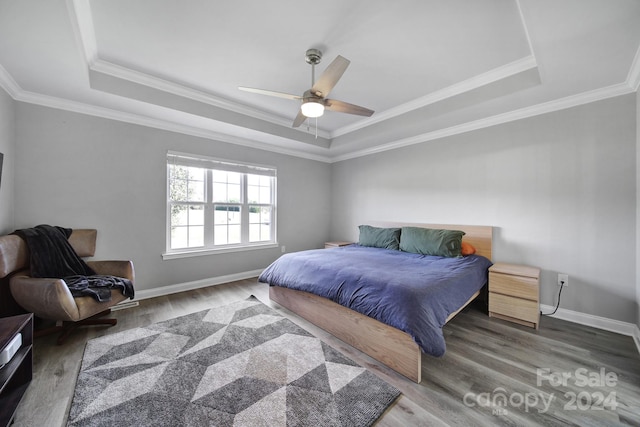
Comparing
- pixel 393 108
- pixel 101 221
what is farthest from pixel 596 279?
pixel 101 221

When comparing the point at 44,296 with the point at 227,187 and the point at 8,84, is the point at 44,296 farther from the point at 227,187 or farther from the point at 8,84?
the point at 227,187

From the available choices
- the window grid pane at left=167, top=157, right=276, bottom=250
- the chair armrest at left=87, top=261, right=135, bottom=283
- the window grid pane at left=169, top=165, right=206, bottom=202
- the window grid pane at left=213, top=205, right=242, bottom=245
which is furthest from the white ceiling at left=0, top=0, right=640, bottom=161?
the chair armrest at left=87, top=261, right=135, bottom=283

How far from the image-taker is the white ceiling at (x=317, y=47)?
1715 mm

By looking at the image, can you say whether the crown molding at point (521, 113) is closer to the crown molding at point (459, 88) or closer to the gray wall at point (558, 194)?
the gray wall at point (558, 194)

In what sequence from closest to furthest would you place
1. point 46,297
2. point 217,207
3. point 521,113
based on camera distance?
point 46,297, point 521,113, point 217,207

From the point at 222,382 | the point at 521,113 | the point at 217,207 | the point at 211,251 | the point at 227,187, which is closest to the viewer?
the point at 222,382

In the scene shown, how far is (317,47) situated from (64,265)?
10.5ft

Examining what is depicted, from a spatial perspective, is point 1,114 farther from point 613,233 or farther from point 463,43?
point 613,233

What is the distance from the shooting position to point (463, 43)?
212 cm

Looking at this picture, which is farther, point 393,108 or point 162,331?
point 393,108

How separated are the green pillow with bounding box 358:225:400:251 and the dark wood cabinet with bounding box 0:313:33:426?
3603mm

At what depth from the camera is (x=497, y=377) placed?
1746 mm

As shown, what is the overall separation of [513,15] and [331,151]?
3.30 metres

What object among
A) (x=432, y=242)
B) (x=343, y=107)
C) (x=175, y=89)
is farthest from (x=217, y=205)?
(x=432, y=242)
